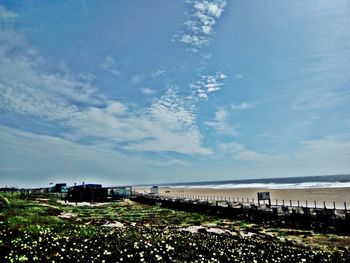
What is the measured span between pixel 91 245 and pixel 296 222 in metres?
20.9

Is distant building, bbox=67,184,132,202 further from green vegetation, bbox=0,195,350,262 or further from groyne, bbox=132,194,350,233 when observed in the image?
green vegetation, bbox=0,195,350,262

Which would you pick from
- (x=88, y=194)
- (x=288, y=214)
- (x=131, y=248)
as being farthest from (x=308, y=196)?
(x=131, y=248)

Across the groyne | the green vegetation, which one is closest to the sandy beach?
the groyne

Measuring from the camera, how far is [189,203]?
4519 centimetres

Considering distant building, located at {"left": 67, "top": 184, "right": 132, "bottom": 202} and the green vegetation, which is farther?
distant building, located at {"left": 67, "top": 184, "right": 132, "bottom": 202}

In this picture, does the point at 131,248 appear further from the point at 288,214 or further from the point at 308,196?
the point at 308,196

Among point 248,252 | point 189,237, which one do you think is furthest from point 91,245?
point 248,252

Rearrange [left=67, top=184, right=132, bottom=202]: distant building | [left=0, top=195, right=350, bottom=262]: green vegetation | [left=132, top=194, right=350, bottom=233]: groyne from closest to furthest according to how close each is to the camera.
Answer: [left=0, top=195, right=350, bottom=262]: green vegetation
[left=132, top=194, right=350, bottom=233]: groyne
[left=67, top=184, right=132, bottom=202]: distant building

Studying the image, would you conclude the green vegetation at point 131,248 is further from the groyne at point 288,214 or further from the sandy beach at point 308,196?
the sandy beach at point 308,196

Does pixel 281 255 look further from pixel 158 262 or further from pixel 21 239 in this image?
pixel 21 239

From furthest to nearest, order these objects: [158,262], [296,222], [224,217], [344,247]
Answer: [224,217]
[296,222]
[344,247]
[158,262]

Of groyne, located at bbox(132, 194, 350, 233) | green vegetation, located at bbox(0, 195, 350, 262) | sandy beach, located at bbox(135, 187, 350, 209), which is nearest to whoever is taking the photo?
green vegetation, located at bbox(0, 195, 350, 262)

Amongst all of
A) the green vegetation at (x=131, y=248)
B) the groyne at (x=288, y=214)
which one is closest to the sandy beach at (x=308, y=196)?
the groyne at (x=288, y=214)

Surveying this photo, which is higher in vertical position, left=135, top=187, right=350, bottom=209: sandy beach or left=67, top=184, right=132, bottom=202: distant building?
left=67, top=184, right=132, bottom=202: distant building
